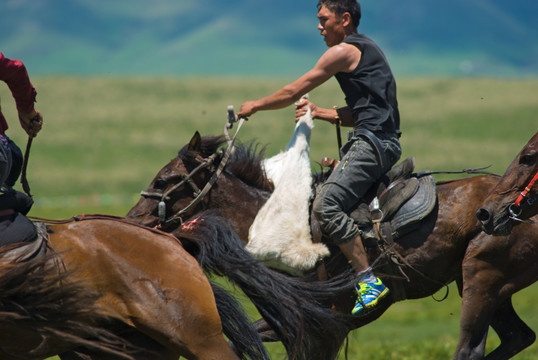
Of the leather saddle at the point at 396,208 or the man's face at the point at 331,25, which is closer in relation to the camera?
the leather saddle at the point at 396,208

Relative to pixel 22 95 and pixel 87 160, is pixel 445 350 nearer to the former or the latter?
pixel 22 95

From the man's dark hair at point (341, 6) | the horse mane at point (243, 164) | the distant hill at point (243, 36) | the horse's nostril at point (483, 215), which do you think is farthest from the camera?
the distant hill at point (243, 36)

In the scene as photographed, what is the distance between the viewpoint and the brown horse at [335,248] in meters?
5.65

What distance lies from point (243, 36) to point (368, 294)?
132699 mm

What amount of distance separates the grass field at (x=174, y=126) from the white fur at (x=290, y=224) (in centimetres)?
2141

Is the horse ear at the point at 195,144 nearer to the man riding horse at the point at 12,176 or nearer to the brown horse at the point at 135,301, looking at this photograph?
the man riding horse at the point at 12,176

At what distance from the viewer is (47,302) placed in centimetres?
390

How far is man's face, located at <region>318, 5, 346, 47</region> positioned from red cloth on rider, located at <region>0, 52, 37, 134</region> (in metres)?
2.41

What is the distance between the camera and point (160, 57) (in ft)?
408

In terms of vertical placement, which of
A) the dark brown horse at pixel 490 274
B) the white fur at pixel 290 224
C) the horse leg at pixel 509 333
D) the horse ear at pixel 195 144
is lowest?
the horse leg at pixel 509 333

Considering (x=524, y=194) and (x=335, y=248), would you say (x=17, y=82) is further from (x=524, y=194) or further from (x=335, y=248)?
(x=524, y=194)

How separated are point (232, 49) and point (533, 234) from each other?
122516 mm

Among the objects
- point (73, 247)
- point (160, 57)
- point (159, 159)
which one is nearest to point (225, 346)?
point (73, 247)

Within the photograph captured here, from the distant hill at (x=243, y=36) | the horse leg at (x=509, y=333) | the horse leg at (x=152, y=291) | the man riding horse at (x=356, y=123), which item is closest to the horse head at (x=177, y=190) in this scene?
the man riding horse at (x=356, y=123)
